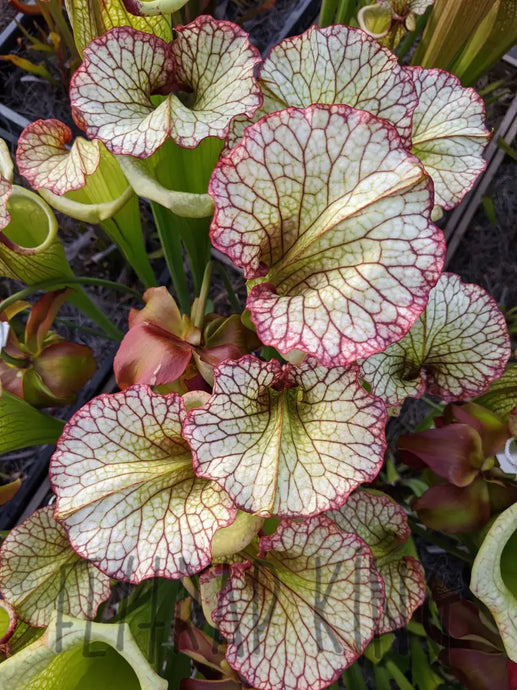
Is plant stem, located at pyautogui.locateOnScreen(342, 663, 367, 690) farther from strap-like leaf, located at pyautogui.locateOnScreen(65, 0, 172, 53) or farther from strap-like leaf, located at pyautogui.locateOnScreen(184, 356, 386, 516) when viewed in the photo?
strap-like leaf, located at pyautogui.locateOnScreen(65, 0, 172, 53)

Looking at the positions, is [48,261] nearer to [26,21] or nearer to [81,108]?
[81,108]

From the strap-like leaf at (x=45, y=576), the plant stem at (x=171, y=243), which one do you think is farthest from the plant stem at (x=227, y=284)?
the strap-like leaf at (x=45, y=576)

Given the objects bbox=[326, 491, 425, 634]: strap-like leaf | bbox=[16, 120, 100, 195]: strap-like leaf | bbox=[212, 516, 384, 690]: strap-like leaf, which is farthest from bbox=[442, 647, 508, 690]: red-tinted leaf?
bbox=[16, 120, 100, 195]: strap-like leaf

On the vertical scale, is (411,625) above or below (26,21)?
below

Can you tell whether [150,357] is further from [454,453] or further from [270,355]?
[454,453]

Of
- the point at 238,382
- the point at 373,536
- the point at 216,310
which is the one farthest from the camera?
the point at 216,310

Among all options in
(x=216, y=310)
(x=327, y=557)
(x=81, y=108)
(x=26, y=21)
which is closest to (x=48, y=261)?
(x=81, y=108)

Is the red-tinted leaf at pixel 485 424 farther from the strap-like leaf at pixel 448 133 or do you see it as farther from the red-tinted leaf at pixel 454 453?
the strap-like leaf at pixel 448 133
